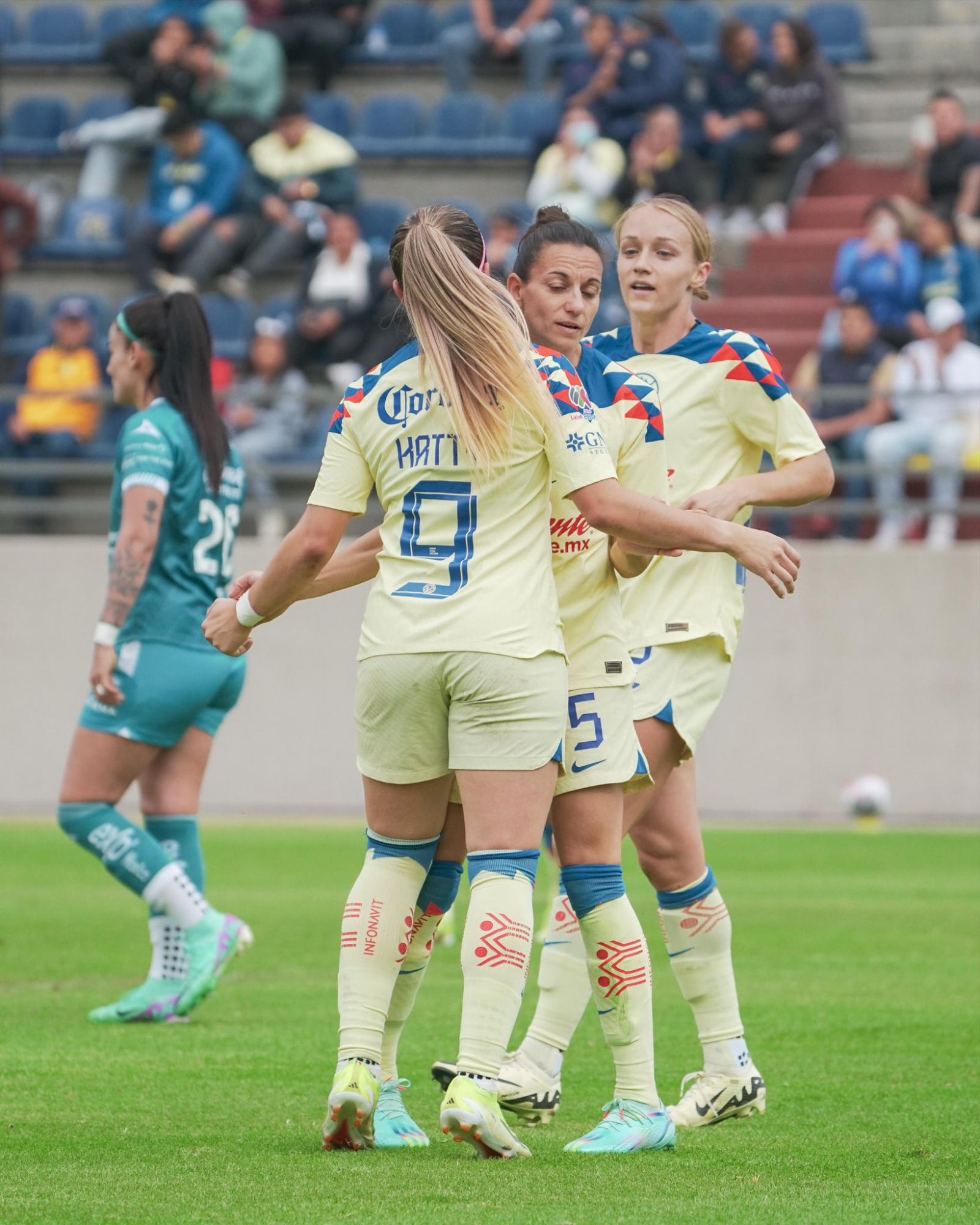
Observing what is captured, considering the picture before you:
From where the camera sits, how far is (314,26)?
743 inches

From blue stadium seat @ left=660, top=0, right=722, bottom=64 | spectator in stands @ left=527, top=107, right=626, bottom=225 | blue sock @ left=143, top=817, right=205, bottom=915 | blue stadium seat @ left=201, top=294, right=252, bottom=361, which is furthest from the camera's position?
blue stadium seat @ left=660, top=0, right=722, bottom=64

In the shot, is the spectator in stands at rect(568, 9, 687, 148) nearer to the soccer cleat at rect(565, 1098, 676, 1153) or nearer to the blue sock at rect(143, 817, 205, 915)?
the blue sock at rect(143, 817, 205, 915)

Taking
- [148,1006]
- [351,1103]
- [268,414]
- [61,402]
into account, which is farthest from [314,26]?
[351,1103]

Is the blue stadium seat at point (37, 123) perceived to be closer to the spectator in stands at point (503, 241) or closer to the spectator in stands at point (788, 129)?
the spectator in stands at point (503, 241)

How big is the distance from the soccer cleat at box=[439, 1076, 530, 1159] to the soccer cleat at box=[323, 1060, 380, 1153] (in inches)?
6.6

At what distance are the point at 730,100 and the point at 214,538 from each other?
11.6 m

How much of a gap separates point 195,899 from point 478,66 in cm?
1409

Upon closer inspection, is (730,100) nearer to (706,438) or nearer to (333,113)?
(333,113)

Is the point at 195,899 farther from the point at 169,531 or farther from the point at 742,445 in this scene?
the point at 742,445

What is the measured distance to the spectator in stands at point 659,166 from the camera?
16172mm

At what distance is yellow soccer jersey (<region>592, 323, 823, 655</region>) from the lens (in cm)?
489

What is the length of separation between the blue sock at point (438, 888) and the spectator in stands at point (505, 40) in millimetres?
15177

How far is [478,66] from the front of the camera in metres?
19.1

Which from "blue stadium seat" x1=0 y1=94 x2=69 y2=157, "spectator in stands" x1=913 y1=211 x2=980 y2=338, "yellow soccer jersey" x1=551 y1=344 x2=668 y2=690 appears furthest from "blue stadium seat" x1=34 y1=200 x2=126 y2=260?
"yellow soccer jersey" x1=551 y1=344 x2=668 y2=690
